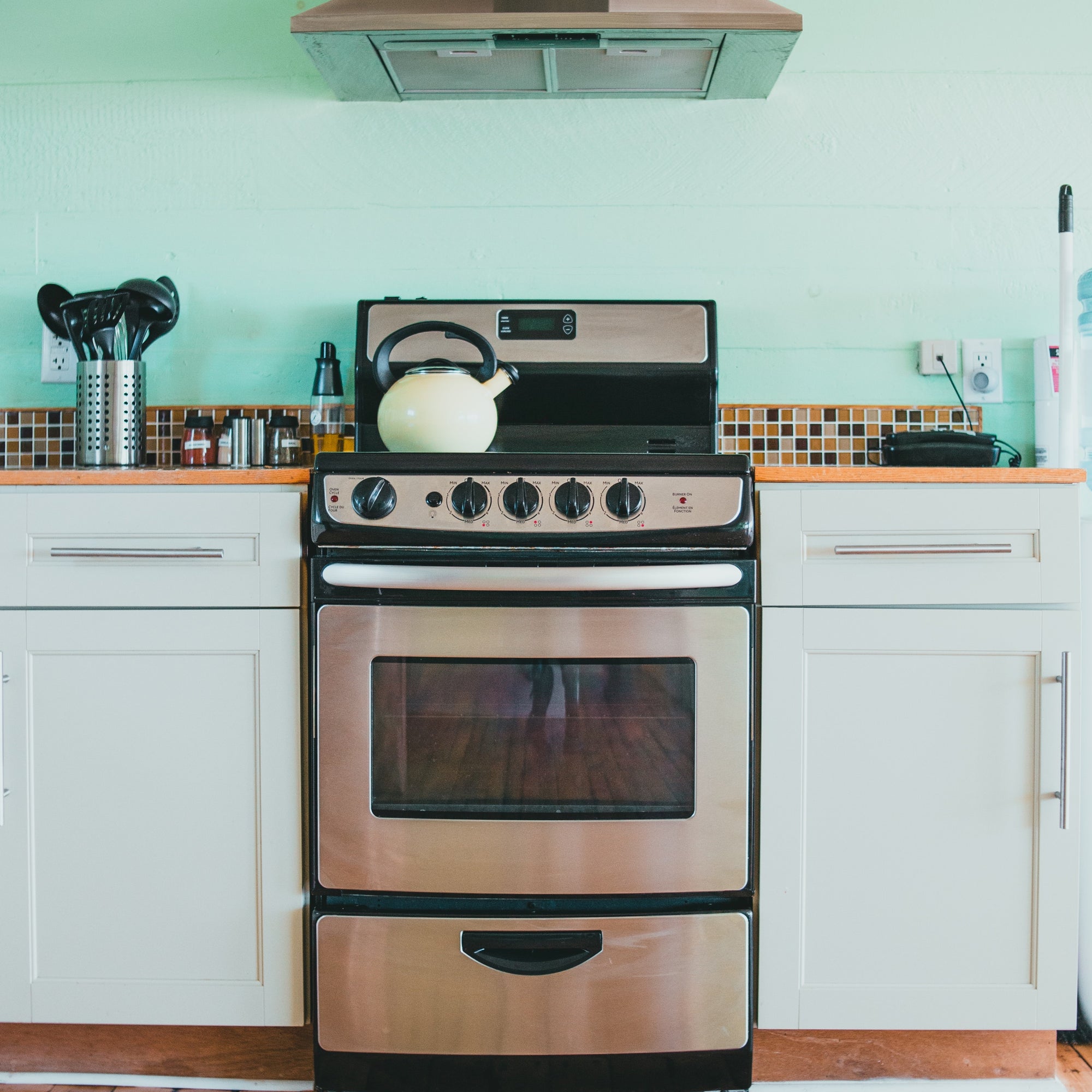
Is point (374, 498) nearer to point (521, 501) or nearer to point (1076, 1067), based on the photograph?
point (521, 501)

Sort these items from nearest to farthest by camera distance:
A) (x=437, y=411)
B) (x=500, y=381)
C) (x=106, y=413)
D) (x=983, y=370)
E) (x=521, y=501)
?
1. (x=521, y=501)
2. (x=437, y=411)
3. (x=500, y=381)
4. (x=106, y=413)
5. (x=983, y=370)

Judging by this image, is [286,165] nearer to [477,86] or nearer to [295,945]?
[477,86]

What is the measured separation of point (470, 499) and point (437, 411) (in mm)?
206

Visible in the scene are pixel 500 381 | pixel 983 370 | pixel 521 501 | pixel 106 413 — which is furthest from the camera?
pixel 983 370

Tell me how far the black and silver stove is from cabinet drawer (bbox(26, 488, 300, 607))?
83mm

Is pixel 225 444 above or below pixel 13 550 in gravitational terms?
above

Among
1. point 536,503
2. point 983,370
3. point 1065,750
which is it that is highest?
point 983,370

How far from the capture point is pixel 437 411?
1.39m

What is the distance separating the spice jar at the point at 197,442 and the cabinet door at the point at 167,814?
0.53m

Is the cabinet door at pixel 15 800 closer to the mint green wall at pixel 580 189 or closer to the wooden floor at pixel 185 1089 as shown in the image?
the wooden floor at pixel 185 1089

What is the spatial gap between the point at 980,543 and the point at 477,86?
1309 millimetres

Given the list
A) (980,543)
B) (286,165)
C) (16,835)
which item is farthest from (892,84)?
(16,835)

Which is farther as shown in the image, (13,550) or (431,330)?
(431,330)

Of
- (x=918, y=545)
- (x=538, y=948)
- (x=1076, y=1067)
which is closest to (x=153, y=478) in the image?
(x=538, y=948)
